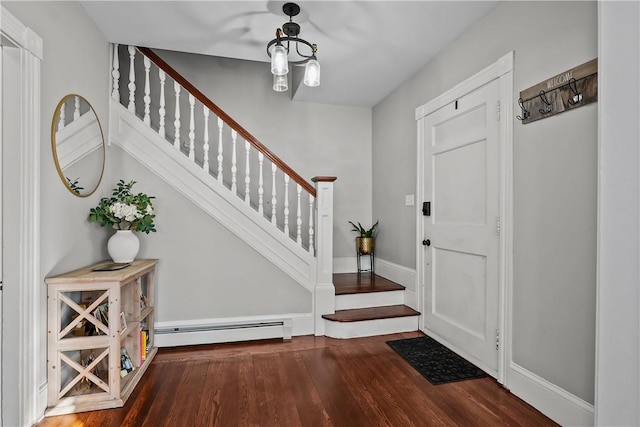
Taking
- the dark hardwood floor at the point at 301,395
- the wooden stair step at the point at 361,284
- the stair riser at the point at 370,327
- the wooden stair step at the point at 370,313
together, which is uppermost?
the wooden stair step at the point at 361,284

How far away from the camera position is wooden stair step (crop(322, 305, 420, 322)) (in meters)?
3.07

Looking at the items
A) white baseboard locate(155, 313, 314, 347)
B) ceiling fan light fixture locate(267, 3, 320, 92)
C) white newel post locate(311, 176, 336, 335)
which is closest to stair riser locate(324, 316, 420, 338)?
white newel post locate(311, 176, 336, 335)

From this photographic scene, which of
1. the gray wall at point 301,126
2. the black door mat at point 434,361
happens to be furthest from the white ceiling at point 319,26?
the black door mat at point 434,361

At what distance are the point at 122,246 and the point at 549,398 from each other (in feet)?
9.68

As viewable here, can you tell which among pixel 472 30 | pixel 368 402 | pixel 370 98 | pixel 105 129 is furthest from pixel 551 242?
pixel 105 129

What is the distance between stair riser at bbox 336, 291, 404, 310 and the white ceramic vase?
1.86 meters

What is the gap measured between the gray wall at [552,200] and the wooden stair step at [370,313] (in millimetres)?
1195

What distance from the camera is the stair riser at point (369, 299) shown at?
10.8ft

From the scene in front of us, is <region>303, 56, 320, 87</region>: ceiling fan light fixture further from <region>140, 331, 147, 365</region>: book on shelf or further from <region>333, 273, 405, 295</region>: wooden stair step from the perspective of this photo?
<region>140, 331, 147, 365</region>: book on shelf

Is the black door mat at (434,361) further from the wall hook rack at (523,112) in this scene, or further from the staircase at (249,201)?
the wall hook rack at (523,112)

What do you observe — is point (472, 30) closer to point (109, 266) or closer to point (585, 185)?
point (585, 185)

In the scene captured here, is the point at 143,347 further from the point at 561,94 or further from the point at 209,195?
the point at 561,94

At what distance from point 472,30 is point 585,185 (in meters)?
1.50

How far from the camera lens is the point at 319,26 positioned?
99.7 inches
